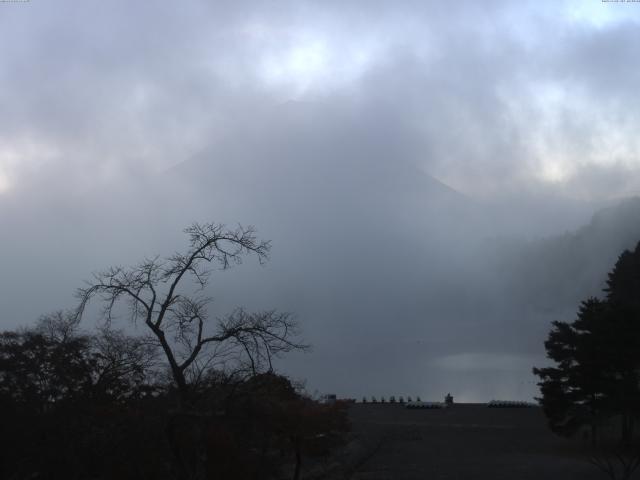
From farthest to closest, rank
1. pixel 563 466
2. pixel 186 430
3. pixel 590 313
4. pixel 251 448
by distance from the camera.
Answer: pixel 590 313
pixel 563 466
pixel 251 448
pixel 186 430

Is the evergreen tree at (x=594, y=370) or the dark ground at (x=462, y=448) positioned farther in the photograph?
the evergreen tree at (x=594, y=370)

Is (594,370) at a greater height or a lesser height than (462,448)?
greater

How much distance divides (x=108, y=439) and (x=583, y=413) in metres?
38.9

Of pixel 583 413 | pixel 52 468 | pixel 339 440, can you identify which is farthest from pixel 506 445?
pixel 52 468

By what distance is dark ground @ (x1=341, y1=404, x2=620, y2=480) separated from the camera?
2916 cm

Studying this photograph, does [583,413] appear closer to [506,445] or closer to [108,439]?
[506,445]

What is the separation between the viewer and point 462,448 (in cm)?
5566

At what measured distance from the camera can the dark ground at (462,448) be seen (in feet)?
95.7

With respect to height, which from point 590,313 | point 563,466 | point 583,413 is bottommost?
point 563,466

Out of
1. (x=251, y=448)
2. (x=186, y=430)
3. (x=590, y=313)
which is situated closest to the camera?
(x=186, y=430)

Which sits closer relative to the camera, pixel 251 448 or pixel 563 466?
pixel 251 448

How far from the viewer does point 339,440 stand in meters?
26.2

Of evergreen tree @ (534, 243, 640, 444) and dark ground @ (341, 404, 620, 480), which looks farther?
evergreen tree @ (534, 243, 640, 444)

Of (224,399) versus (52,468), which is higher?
(224,399)
